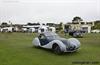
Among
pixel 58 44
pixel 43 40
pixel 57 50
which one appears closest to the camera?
pixel 58 44

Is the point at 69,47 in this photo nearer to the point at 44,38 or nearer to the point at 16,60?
the point at 44,38

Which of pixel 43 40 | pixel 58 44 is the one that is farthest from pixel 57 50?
pixel 43 40

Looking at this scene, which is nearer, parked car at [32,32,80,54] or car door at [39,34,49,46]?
parked car at [32,32,80,54]

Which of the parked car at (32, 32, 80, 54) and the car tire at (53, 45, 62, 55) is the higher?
the parked car at (32, 32, 80, 54)

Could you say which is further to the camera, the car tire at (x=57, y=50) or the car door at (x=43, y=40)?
the car door at (x=43, y=40)

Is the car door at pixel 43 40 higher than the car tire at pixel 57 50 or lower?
higher

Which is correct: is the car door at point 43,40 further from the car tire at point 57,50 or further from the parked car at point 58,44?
the car tire at point 57,50

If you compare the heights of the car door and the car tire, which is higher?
the car door

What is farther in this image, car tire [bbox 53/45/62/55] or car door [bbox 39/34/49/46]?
car door [bbox 39/34/49/46]

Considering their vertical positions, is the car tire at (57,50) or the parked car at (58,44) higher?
the parked car at (58,44)

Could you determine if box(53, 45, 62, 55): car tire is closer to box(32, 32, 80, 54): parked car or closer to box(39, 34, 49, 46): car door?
box(32, 32, 80, 54): parked car

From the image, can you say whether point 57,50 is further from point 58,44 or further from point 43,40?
point 43,40

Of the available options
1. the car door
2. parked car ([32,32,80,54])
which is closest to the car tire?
parked car ([32,32,80,54])

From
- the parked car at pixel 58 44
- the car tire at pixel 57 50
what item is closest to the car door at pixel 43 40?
the parked car at pixel 58 44
